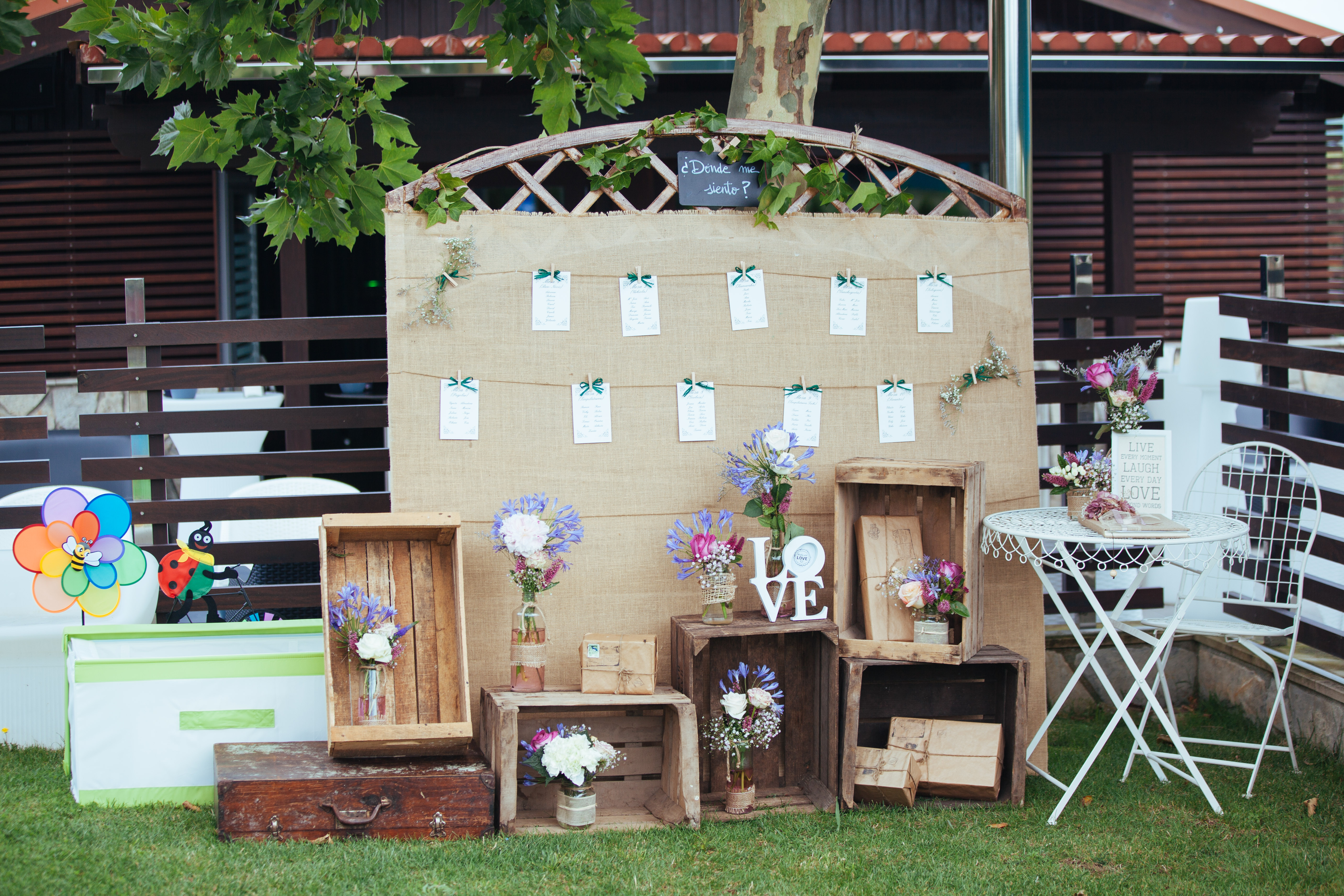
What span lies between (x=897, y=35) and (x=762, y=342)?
3.51 meters

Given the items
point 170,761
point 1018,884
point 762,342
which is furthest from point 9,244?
point 1018,884

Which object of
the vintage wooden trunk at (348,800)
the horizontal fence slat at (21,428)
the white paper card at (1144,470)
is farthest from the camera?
the horizontal fence slat at (21,428)

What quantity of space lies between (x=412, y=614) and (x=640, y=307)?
4.31 feet

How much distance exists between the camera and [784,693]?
404 centimetres

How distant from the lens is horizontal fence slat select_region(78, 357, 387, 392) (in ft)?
15.0

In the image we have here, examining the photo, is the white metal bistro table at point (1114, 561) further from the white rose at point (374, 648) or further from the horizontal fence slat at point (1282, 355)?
the white rose at point (374, 648)

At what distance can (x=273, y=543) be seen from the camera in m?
4.86

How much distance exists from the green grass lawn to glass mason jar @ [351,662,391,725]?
0.38 m

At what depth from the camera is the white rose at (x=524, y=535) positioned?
3.54m

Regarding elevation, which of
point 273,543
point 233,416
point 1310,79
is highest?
point 1310,79

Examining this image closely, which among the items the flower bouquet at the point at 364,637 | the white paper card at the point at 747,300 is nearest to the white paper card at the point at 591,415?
the white paper card at the point at 747,300

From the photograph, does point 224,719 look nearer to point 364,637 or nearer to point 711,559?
point 364,637

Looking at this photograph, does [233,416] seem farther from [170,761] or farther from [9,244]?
[9,244]

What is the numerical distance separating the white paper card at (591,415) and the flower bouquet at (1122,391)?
166 cm
